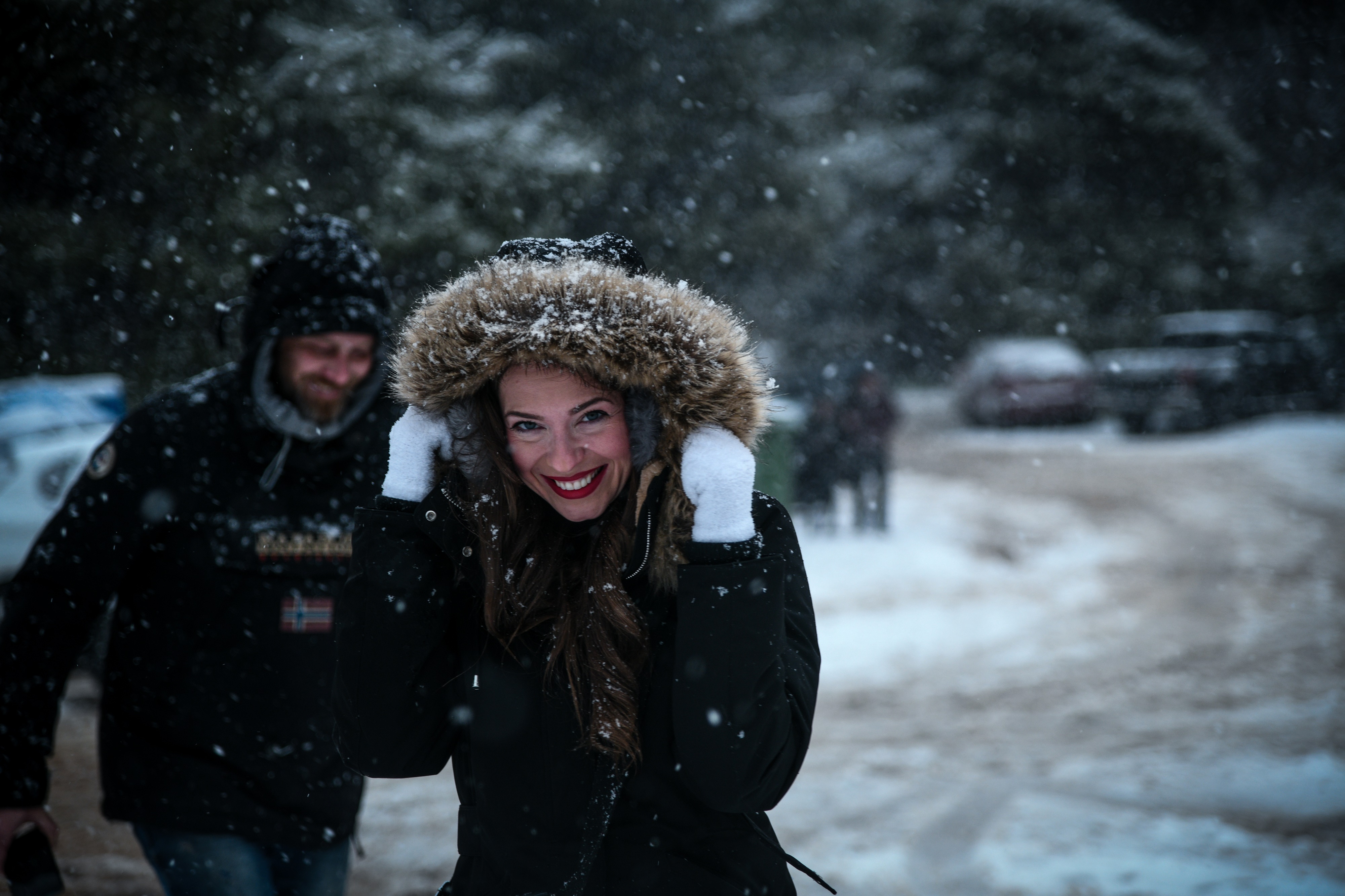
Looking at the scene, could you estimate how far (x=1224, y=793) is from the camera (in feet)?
15.6

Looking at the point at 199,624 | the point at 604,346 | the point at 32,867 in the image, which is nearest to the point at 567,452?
the point at 604,346

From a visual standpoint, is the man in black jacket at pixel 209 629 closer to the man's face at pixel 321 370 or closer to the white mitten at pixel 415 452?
the man's face at pixel 321 370

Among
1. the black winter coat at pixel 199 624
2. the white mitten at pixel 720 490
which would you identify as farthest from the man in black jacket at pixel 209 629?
the white mitten at pixel 720 490

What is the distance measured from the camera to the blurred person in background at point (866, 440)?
10742 millimetres

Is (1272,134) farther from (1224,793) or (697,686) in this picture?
(697,686)

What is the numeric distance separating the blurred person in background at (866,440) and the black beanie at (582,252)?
29.1 ft

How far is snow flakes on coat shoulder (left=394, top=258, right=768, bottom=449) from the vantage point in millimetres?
1848

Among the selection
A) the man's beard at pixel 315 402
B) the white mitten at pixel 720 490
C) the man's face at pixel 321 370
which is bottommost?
the white mitten at pixel 720 490

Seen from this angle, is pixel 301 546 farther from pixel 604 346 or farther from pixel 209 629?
pixel 604 346

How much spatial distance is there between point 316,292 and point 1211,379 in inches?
711

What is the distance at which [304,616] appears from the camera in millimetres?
2473

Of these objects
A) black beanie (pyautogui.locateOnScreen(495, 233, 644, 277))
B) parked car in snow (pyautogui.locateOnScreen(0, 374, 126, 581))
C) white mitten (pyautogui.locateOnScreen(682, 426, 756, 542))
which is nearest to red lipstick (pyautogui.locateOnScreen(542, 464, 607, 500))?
white mitten (pyautogui.locateOnScreen(682, 426, 756, 542))

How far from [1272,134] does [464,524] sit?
126ft

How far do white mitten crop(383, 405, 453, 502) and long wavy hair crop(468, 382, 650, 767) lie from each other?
0.09 meters
